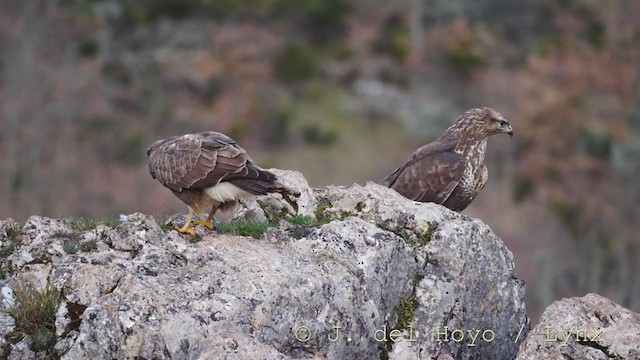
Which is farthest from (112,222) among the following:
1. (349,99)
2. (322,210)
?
(349,99)

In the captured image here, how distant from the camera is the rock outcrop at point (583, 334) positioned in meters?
11.4

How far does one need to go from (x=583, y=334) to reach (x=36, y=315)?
4.97 meters

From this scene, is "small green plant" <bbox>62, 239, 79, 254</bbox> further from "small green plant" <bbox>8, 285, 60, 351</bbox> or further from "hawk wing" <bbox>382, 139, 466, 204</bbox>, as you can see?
"hawk wing" <bbox>382, 139, 466, 204</bbox>

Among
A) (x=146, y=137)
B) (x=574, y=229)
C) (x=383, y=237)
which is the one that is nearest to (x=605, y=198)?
(x=574, y=229)

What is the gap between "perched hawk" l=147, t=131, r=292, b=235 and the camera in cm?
1183

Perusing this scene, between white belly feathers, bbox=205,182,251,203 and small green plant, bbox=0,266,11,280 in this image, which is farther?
white belly feathers, bbox=205,182,251,203

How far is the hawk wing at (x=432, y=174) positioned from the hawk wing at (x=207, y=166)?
10.4ft

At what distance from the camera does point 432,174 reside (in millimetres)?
14672

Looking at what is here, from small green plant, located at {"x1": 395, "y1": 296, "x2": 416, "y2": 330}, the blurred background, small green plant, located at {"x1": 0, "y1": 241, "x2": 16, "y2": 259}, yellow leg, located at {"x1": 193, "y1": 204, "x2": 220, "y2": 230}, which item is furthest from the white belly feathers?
the blurred background

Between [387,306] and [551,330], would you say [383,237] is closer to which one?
[387,306]

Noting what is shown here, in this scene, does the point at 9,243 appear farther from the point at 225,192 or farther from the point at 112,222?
the point at 225,192

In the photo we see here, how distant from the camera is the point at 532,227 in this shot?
47719 mm

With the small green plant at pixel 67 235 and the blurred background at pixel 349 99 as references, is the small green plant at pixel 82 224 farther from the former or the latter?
the blurred background at pixel 349 99

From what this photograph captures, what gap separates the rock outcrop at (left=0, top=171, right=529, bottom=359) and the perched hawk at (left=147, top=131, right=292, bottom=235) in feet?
1.40
